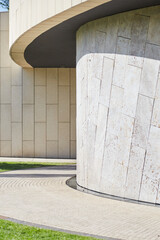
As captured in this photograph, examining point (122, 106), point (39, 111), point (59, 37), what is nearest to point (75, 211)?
point (122, 106)

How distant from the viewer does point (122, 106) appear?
11.0 meters

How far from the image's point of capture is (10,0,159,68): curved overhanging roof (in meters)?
10.7

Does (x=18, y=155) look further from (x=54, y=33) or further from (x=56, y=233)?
(x=56, y=233)

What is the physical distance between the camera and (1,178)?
15398 mm

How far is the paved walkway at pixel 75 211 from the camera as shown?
7871 mm

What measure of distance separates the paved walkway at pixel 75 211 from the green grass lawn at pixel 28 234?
510 millimetres

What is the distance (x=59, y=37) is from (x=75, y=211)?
7138 millimetres

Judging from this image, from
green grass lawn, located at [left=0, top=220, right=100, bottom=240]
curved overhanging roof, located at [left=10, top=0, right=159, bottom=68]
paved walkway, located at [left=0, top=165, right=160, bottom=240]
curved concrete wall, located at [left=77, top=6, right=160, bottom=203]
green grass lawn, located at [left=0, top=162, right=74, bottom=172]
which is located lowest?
green grass lawn, located at [left=0, top=162, right=74, bottom=172]

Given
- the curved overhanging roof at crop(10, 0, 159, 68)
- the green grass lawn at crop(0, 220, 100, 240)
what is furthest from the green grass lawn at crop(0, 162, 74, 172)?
the green grass lawn at crop(0, 220, 100, 240)

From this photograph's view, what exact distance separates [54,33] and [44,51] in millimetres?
3903

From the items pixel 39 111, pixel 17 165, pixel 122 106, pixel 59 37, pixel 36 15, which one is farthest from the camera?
pixel 39 111

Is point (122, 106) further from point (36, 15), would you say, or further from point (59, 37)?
point (59, 37)

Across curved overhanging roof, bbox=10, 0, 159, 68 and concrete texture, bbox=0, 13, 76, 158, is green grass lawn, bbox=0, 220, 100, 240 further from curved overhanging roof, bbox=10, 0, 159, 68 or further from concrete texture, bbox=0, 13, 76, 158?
concrete texture, bbox=0, 13, 76, 158

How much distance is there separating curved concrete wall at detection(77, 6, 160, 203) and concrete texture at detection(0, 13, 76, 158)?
36.4 feet
